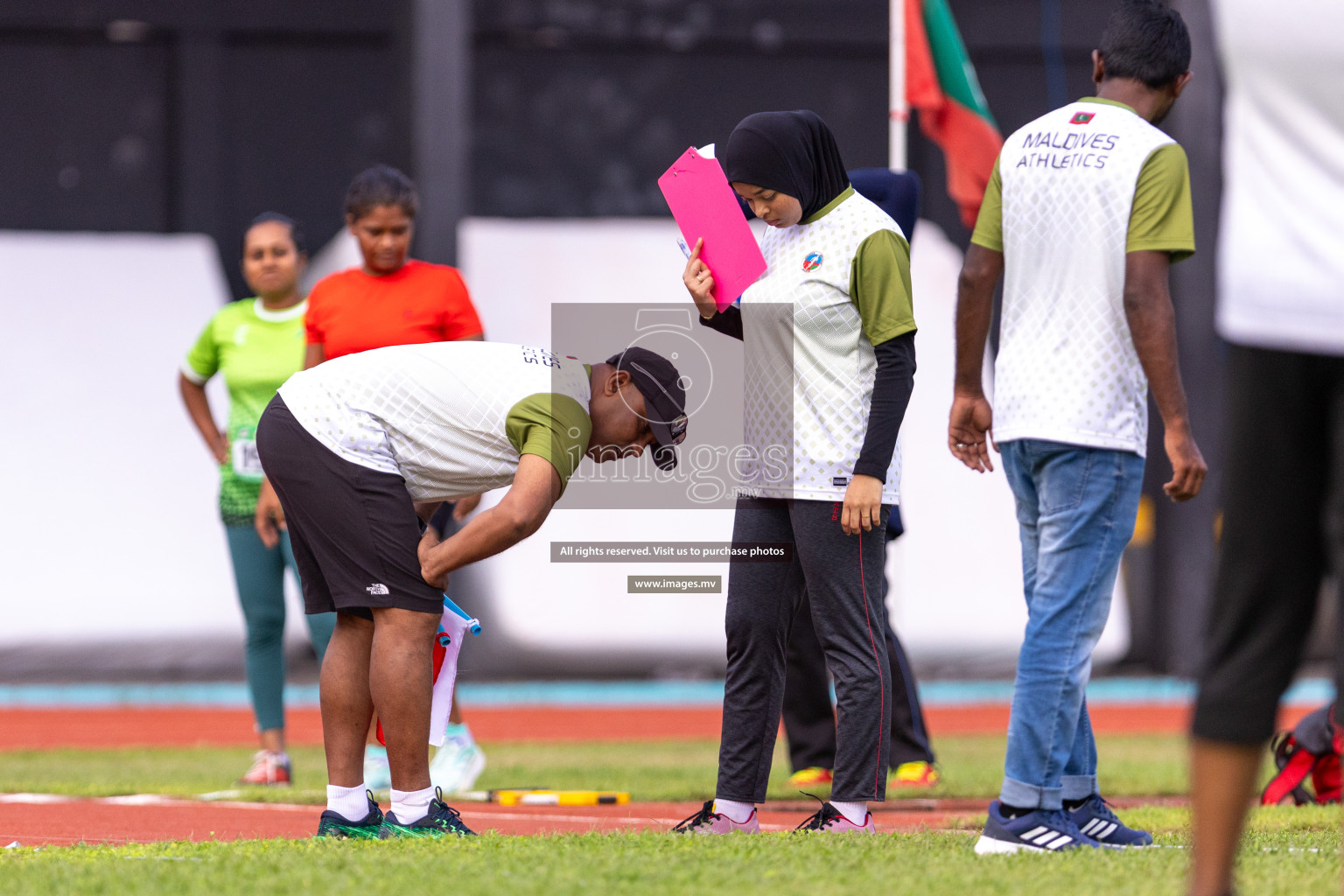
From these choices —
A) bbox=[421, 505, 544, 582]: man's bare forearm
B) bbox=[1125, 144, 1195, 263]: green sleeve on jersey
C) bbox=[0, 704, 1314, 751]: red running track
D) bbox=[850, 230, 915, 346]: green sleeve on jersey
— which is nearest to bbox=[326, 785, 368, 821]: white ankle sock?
bbox=[421, 505, 544, 582]: man's bare forearm

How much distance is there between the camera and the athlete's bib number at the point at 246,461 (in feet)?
20.0

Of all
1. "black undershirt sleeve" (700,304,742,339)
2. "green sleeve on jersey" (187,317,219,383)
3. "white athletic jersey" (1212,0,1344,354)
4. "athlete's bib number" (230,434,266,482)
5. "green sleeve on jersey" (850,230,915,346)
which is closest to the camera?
"white athletic jersey" (1212,0,1344,354)

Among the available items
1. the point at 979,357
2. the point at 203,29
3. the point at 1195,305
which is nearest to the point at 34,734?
the point at 203,29

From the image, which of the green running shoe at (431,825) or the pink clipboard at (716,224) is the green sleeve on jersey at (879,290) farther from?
the green running shoe at (431,825)

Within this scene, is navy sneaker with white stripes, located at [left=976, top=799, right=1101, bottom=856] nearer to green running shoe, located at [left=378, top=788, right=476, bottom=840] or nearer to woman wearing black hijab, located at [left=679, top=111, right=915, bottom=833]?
woman wearing black hijab, located at [left=679, top=111, right=915, bottom=833]

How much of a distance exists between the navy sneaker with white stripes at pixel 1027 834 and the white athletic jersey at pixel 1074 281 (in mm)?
808

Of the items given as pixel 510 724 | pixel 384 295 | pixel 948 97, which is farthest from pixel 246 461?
pixel 948 97

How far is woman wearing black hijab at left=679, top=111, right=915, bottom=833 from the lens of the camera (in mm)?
3990

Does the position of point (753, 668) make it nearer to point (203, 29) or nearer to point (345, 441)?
point (345, 441)

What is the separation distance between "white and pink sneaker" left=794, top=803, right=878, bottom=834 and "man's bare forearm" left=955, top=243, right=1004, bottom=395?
1.11 m

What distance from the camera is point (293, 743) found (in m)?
8.57

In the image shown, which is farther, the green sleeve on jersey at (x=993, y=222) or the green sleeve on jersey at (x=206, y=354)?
the green sleeve on jersey at (x=206, y=354)

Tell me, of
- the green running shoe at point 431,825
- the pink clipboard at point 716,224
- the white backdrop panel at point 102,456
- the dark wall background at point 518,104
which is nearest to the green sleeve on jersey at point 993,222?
the pink clipboard at point 716,224

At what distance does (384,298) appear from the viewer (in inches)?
A: 211
